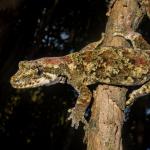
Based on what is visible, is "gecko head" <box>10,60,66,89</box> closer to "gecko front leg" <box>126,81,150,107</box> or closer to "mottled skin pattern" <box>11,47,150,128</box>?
"mottled skin pattern" <box>11,47,150,128</box>

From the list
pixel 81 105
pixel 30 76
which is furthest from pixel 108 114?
pixel 30 76

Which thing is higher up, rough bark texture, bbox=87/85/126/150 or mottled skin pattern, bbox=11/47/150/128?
mottled skin pattern, bbox=11/47/150/128

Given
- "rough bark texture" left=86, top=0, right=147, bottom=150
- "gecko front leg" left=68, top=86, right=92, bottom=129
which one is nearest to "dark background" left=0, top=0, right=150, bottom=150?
"rough bark texture" left=86, top=0, right=147, bottom=150

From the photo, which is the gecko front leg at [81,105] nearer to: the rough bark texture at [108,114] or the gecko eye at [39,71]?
the rough bark texture at [108,114]

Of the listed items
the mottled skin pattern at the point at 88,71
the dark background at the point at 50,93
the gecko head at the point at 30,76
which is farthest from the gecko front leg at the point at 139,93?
the dark background at the point at 50,93

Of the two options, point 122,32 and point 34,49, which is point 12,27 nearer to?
point 34,49

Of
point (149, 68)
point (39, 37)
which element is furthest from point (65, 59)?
point (39, 37)

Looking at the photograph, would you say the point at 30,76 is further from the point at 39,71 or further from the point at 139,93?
the point at 139,93
